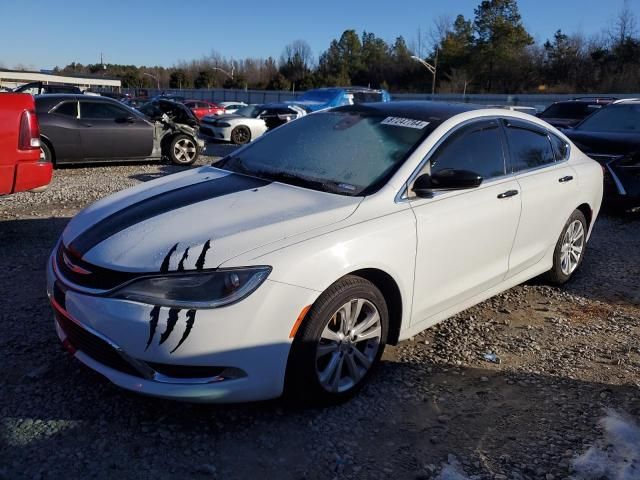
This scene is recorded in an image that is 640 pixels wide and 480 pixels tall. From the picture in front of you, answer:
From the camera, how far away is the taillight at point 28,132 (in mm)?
5448

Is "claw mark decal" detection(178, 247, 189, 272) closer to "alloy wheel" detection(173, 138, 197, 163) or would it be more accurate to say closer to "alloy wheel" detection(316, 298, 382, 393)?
"alloy wheel" detection(316, 298, 382, 393)

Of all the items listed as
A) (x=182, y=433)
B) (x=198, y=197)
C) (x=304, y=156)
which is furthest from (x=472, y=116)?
(x=182, y=433)

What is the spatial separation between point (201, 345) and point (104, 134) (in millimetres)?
9147

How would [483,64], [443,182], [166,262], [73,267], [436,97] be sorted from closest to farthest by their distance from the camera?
[166,262], [73,267], [443,182], [436,97], [483,64]

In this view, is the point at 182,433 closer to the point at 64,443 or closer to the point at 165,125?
the point at 64,443

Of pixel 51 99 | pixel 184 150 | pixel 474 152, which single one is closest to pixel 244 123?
pixel 184 150

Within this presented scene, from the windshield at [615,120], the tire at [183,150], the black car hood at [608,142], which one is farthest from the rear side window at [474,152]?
the tire at [183,150]

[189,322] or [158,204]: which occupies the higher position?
[158,204]

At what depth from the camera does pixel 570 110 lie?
12852 millimetres

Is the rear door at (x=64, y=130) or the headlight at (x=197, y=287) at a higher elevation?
the rear door at (x=64, y=130)

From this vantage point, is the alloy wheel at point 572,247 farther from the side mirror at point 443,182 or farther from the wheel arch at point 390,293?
the wheel arch at point 390,293

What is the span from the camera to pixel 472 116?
3.88 m

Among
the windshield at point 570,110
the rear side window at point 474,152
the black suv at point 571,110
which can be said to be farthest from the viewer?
the windshield at point 570,110

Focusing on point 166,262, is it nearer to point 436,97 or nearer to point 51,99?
point 51,99
